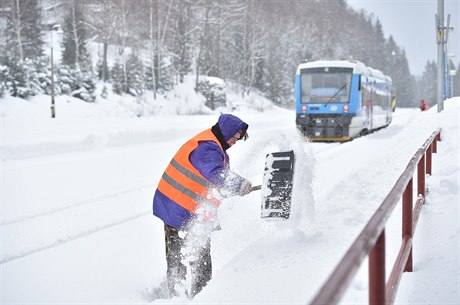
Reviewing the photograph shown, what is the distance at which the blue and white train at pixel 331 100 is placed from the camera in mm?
18062

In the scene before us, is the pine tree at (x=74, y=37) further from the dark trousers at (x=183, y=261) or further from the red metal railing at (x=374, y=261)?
the red metal railing at (x=374, y=261)

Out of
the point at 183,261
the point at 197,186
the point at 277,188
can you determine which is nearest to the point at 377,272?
the point at 197,186

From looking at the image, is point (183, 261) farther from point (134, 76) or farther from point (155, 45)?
point (155, 45)

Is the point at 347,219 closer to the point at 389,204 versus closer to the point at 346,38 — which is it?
the point at 389,204

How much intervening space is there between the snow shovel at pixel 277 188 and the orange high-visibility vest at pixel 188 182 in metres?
1.16

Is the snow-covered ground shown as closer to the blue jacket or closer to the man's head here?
the blue jacket

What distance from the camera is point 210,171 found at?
4.02m

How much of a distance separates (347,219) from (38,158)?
10.1m

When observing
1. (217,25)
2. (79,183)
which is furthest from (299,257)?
(217,25)

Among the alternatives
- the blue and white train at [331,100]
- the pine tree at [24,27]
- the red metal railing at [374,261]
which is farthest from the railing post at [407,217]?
the pine tree at [24,27]

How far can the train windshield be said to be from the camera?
1827 cm

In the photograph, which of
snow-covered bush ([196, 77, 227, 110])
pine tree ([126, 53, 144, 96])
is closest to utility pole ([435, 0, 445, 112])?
pine tree ([126, 53, 144, 96])

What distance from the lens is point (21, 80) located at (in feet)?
92.5

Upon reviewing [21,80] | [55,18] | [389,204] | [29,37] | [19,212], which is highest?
[55,18]
